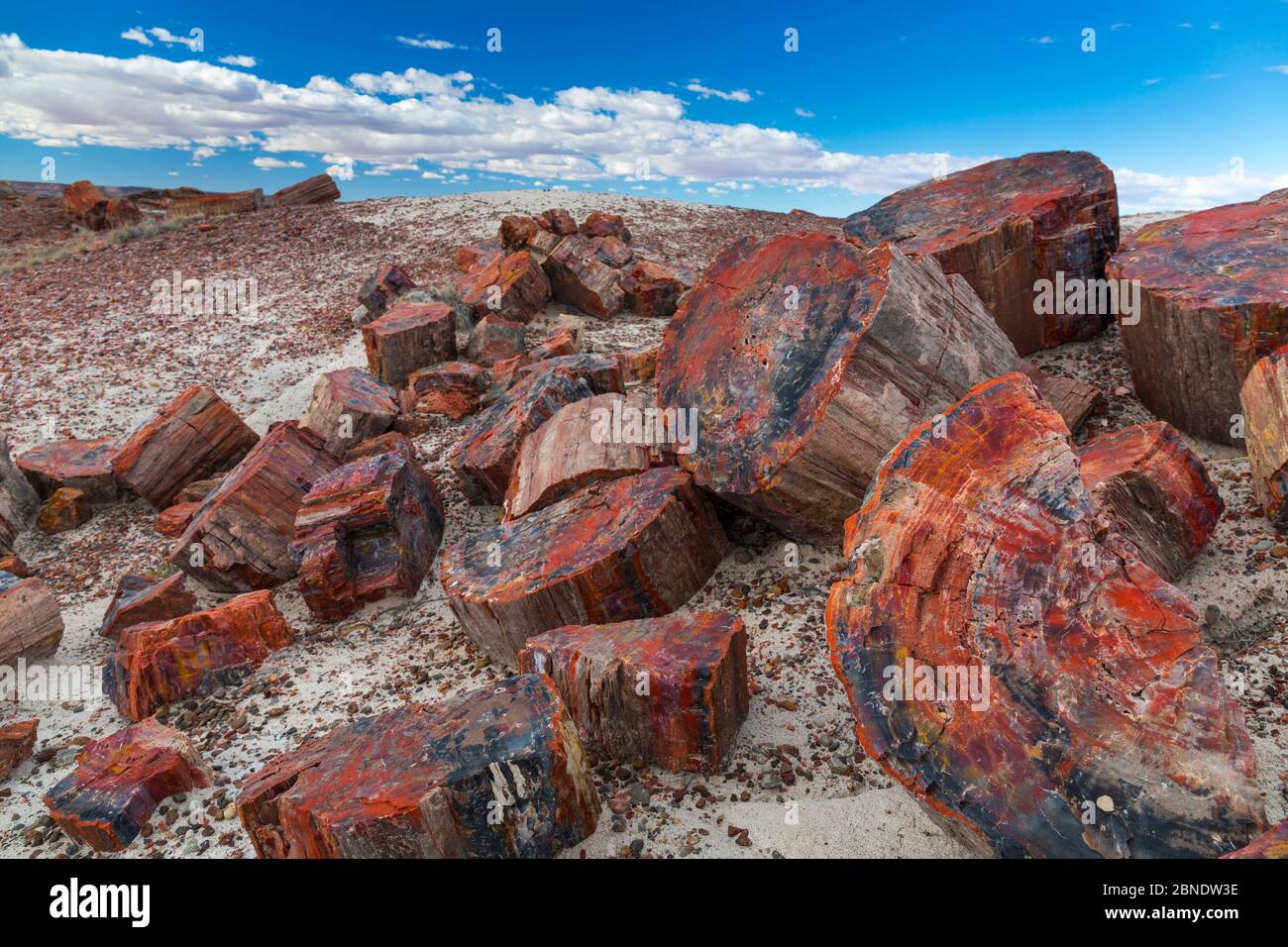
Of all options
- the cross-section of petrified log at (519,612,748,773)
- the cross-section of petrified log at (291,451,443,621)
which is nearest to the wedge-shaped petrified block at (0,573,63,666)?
the cross-section of petrified log at (291,451,443,621)

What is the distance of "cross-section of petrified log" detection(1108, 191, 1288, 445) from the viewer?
4.75 metres

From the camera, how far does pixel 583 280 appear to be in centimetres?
1061

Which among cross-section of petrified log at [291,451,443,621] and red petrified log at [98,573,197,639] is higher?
cross-section of petrified log at [291,451,443,621]

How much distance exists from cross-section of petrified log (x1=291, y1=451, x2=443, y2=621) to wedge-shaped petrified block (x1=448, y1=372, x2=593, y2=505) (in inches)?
20.3

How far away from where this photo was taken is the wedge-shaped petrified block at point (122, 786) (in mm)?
3916

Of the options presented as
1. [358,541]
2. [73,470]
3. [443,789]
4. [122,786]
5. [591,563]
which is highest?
[73,470]

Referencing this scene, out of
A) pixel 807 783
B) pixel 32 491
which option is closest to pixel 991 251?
pixel 807 783

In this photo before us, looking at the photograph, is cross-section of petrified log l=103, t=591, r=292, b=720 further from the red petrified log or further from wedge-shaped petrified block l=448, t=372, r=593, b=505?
wedge-shaped petrified block l=448, t=372, r=593, b=505

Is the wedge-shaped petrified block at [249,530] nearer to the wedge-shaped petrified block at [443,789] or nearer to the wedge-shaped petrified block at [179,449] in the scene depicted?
the wedge-shaped petrified block at [179,449]

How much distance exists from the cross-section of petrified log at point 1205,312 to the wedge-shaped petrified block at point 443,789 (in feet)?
14.2

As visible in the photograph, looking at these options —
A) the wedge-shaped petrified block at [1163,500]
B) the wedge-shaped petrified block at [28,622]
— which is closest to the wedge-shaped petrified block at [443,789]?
the wedge-shaped petrified block at [1163,500]

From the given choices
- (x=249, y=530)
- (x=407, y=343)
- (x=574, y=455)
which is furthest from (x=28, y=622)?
(x=407, y=343)

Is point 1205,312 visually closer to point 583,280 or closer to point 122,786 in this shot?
point 122,786

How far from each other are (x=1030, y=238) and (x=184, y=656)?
21.3ft
